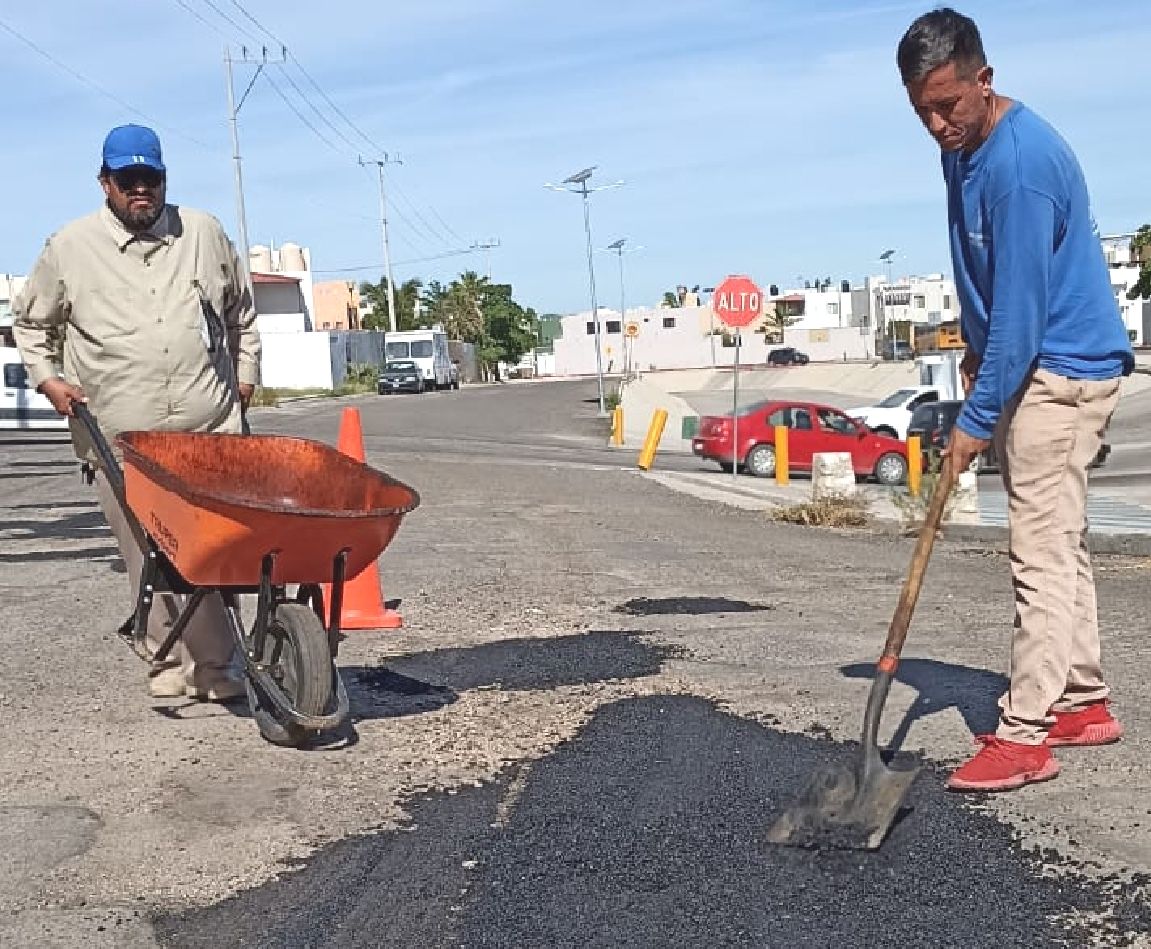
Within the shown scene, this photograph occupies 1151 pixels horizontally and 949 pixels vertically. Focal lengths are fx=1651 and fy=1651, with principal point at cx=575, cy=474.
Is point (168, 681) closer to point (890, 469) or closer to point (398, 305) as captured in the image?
point (890, 469)

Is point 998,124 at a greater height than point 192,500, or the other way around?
point 998,124

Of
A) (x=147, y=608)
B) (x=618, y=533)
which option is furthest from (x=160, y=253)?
(x=618, y=533)

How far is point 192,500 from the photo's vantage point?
5.21 metres

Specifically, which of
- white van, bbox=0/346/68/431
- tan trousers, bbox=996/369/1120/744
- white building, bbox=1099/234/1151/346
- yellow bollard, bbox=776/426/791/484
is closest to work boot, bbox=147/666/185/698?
tan trousers, bbox=996/369/1120/744

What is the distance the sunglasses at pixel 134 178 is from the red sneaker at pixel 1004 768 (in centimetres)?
364

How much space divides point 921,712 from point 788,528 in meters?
9.03

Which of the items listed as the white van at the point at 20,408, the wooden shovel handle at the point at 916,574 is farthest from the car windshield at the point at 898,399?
the wooden shovel handle at the point at 916,574

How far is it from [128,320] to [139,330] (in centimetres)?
6

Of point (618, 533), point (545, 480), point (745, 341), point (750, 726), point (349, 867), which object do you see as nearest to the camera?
point (349, 867)

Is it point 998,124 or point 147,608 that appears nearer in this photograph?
point 998,124

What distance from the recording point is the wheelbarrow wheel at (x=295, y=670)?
540cm

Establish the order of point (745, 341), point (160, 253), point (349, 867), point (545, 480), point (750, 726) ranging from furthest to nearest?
point (745, 341)
point (545, 480)
point (160, 253)
point (750, 726)
point (349, 867)

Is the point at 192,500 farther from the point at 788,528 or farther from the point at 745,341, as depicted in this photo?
the point at 745,341

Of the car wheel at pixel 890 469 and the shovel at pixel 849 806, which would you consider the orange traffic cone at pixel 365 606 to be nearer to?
the shovel at pixel 849 806
